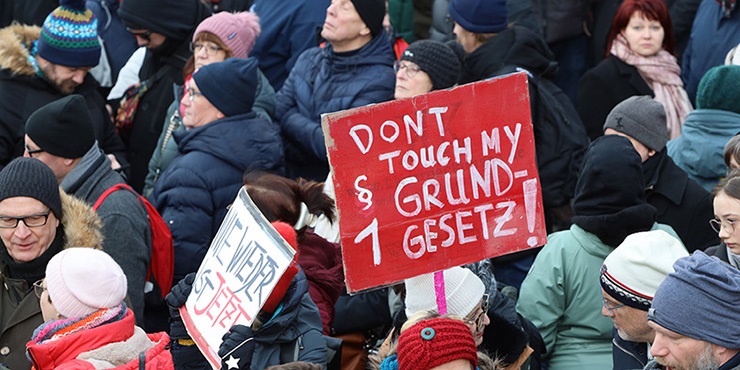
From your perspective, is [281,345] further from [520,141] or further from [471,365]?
[520,141]

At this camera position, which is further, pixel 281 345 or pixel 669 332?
pixel 281 345

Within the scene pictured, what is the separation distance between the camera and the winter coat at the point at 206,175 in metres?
6.77

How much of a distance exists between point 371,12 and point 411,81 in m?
0.75

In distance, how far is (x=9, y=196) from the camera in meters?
5.72

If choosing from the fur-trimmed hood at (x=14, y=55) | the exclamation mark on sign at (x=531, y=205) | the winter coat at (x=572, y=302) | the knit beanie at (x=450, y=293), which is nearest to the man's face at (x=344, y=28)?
the fur-trimmed hood at (x=14, y=55)

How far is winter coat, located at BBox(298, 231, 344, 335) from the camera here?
226 inches

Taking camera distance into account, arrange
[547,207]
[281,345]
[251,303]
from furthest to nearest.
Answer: [547,207]
[281,345]
[251,303]

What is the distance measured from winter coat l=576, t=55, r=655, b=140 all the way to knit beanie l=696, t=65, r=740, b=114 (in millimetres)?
1207

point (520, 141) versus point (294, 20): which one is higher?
point (520, 141)

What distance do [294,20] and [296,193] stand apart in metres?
3.43

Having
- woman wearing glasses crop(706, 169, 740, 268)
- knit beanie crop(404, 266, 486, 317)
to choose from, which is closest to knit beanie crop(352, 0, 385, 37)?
knit beanie crop(404, 266, 486, 317)

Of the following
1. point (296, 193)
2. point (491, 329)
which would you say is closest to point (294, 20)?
point (296, 193)

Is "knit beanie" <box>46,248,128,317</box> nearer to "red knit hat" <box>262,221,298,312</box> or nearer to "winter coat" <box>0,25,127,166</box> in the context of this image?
"red knit hat" <box>262,221,298,312</box>

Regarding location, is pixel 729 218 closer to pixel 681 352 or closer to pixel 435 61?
pixel 681 352
